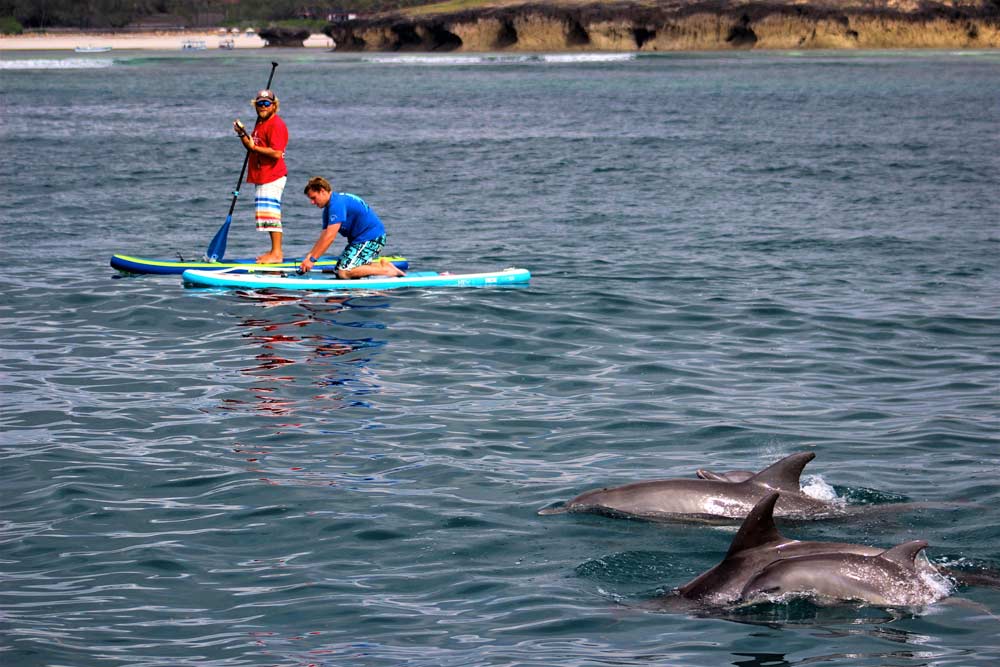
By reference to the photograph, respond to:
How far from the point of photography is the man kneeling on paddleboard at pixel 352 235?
17.2m

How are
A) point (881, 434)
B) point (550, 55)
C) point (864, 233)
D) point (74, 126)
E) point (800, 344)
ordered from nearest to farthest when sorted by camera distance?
1. point (881, 434)
2. point (800, 344)
3. point (864, 233)
4. point (74, 126)
5. point (550, 55)

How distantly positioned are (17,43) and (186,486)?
161 metres

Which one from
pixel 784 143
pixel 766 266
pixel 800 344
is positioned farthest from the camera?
pixel 784 143

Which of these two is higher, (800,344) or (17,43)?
(17,43)

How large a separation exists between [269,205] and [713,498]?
1113 cm

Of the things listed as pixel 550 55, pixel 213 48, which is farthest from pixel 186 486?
pixel 213 48

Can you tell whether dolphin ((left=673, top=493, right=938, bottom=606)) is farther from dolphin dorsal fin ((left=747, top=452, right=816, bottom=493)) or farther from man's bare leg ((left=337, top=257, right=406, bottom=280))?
man's bare leg ((left=337, top=257, right=406, bottom=280))

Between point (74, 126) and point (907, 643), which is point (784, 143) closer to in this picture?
point (74, 126)

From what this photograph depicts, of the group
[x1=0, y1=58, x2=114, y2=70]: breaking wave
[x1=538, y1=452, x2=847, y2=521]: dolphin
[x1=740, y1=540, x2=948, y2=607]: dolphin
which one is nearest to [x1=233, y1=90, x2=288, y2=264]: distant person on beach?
[x1=538, y1=452, x2=847, y2=521]: dolphin

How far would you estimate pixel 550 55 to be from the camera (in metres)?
113

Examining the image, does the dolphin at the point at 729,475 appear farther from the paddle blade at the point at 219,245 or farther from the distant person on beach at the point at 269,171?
the paddle blade at the point at 219,245

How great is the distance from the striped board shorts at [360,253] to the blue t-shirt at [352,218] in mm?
69

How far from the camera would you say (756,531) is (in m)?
7.87

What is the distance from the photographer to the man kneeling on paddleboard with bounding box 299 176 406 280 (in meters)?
17.2
